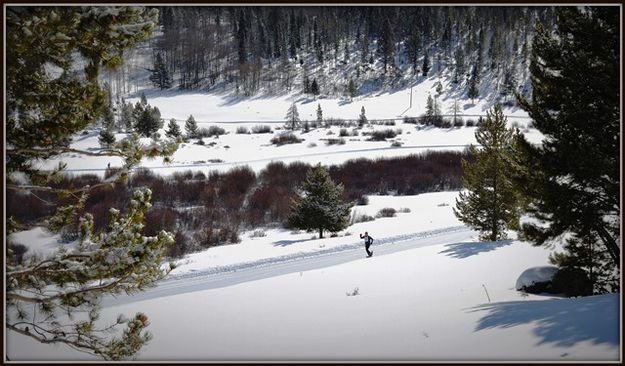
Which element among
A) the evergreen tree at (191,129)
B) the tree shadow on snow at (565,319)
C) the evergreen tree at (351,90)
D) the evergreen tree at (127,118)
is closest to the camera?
the tree shadow on snow at (565,319)

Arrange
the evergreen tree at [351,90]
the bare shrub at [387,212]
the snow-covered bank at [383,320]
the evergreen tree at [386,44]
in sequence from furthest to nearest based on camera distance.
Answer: the evergreen tree at [386,44]
the evergreen tree at [351,90]
the bare shrub at [387,212]
the snow-covered bank at [383,320]

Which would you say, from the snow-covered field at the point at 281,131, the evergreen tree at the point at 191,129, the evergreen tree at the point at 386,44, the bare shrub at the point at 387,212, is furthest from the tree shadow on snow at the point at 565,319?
the evergreen tree at the point at 386,44

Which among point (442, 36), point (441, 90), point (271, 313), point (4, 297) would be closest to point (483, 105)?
point (441, 90)

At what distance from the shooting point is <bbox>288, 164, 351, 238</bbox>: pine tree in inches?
819

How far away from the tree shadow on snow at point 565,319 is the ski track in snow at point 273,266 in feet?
29.3

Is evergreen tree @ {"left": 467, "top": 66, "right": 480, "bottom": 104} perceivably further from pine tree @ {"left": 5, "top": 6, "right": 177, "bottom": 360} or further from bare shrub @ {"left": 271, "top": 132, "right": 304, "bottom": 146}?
pine tree @ {"left": 5, "top": 6, "right": 177, "bottom": 360}

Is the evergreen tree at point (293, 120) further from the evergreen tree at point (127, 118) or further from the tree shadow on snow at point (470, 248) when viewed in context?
the tree shadow on snow at point (470, 248)

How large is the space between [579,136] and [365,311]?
6205mm

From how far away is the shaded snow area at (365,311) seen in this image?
5137 mm

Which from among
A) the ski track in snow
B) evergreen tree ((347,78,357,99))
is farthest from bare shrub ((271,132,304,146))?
evergreen tree ((347,78,357,99))

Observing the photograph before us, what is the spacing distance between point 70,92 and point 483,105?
72.5 meters

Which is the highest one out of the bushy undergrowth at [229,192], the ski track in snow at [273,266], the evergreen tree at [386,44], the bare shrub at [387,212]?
the evergreen tree at [386,44]

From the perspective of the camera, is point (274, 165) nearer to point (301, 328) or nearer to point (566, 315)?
point (301, 328)

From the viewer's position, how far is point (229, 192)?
27.8 metres
